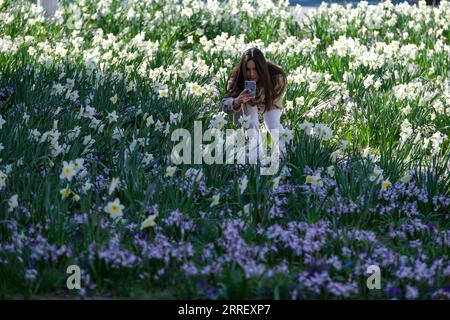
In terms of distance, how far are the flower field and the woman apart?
0.25 metres

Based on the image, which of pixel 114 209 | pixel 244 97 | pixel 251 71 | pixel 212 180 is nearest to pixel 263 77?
pixel 251 71

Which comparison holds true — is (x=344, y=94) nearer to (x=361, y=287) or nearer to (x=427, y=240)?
(x=427, y=240)

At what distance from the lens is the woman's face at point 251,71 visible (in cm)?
585

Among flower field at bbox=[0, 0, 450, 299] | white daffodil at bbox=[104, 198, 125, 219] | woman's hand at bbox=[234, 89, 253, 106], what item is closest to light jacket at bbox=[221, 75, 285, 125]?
woman's hand at bbox=[234, 89, 253, 106]

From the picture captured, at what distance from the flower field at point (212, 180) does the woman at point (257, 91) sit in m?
0.25

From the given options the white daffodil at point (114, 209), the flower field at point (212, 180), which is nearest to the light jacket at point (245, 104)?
the flower field at point (212, 180)

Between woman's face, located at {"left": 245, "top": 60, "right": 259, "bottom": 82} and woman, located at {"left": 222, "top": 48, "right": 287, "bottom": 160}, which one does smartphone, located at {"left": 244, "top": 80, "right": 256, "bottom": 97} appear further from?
woman's face, located at {"left": 245, "top": 60, "right": 259, "bottom": 82}

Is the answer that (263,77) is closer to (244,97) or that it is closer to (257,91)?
(257,91)

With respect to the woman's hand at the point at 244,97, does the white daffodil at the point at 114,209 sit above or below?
below

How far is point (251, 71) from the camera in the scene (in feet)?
19.3

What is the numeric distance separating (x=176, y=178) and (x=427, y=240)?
140 cm

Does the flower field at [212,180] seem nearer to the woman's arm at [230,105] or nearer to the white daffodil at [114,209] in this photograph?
the white daffodil at [114,209]

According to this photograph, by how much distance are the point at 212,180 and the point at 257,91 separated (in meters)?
0.95

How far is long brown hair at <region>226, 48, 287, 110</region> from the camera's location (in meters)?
5.84
